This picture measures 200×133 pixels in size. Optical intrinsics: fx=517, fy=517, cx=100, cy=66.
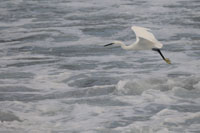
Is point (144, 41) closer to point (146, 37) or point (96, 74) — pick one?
point (146, 37)

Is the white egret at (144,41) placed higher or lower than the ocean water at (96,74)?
higher

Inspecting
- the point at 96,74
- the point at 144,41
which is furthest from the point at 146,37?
the point at 96,74

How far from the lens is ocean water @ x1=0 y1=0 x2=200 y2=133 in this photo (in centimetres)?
767

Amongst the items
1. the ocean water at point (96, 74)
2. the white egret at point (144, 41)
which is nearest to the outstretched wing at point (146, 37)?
the white egret at point (144, 41)

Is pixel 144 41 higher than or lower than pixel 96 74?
higher

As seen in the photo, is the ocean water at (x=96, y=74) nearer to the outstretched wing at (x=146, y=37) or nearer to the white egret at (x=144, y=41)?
the white egret at (x=144, y=41)

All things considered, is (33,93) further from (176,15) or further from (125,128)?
(176,15)

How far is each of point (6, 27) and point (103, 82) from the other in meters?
6.73

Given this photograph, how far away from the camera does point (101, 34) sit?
14.3 meters

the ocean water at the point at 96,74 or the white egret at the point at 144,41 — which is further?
the white egret at the point at 144,41

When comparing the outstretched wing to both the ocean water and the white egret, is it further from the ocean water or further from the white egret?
the ocean water

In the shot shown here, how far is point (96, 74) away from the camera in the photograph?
10.3 m

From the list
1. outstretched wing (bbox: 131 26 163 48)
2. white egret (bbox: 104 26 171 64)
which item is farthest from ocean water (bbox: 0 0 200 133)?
outstretched wing (bbox: 131 26 163 48)

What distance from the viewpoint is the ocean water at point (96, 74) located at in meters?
7.67
